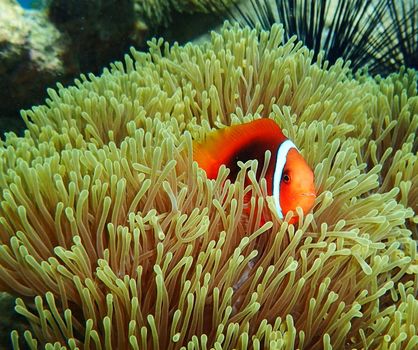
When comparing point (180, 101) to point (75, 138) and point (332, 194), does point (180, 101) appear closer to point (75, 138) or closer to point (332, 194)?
point (75, 138)

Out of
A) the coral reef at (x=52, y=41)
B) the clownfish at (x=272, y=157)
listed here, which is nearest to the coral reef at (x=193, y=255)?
the clownfish at (x=272, y=157)

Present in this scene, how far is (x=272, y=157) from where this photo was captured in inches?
Answer: 60.7

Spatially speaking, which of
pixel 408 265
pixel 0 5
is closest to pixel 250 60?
pixel 408 265

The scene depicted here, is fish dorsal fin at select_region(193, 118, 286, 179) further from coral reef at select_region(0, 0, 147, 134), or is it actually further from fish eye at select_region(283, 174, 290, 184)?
coral reef at select_region(0, 0, 147, 134)

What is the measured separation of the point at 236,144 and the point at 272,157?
15 cm

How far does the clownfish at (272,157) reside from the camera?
1.44 meters

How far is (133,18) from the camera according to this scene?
3576 millimetres

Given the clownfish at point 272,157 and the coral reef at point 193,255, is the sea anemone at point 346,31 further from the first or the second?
the clownfish at point 272,157

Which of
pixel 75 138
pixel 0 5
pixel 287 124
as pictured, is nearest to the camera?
pixel 287 124

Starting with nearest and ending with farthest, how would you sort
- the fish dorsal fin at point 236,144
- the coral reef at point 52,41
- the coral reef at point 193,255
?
1. the coral reef at point 193,255
2. the fish dorsal fin at point 236,144
3. the coral reef at point 52,41

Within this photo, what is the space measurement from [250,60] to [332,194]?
991 millimetres

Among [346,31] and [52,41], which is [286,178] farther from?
[52,41]

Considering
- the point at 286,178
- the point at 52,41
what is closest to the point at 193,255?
the point at 286,178

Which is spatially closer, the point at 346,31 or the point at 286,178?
the point at 286,178
